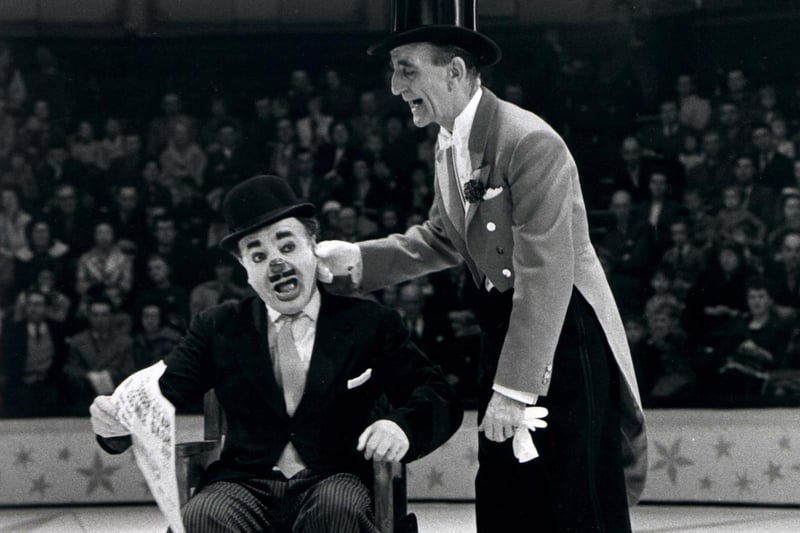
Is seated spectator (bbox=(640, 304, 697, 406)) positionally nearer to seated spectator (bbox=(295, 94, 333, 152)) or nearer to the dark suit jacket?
seated spectator (bbox=(295, 94, 333, 152))

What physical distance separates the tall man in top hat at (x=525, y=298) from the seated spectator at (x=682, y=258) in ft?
13.2

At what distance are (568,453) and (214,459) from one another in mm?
1002

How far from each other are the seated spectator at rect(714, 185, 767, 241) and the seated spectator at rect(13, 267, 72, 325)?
12.5 feet

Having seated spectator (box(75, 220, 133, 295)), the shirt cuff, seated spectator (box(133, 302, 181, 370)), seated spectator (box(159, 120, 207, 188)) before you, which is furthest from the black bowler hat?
seated spectator (box(159, 120, 207, 188))

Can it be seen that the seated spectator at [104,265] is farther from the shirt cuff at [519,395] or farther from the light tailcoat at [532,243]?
the shirt cuff at [519,395]

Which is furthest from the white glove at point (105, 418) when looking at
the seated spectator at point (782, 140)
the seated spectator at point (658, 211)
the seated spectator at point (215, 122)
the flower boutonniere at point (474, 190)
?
the seated spectator at point (782, 140)

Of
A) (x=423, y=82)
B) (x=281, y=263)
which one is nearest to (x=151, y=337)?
(x=281, y=263)

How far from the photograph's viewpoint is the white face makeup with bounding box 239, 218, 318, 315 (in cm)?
268

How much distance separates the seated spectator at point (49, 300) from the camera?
657 cm

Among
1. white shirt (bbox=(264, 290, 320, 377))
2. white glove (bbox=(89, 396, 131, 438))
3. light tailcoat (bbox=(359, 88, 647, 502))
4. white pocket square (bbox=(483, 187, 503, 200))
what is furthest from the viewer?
white shirt (bbox=(264, 290, 320, 377))

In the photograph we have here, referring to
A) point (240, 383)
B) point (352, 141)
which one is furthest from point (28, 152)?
point (240, 383)

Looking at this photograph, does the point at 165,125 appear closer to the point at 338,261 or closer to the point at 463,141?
the point at 338,261

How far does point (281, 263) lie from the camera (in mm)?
2676

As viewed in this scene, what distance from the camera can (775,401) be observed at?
222 inches
